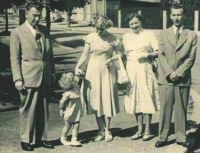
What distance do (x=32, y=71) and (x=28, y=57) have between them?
0.19m

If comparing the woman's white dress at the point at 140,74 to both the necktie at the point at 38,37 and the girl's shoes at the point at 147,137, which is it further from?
the necktie at the point at 38,37

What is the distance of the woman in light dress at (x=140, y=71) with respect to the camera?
19.1 ft

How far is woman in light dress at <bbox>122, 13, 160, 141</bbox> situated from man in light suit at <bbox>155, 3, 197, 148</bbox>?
0.36 metres

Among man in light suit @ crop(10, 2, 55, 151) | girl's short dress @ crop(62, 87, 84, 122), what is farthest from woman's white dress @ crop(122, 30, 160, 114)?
man in light suit @ crop(10, 2, 55, 151)

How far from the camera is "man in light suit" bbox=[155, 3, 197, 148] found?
17.6 feet

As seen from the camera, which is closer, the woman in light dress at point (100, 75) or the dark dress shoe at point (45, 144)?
the dark dress shoe at point (45, 144)

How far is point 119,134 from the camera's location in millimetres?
6277

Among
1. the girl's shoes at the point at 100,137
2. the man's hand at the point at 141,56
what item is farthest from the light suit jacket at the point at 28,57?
the man's hand at the point at 141,56

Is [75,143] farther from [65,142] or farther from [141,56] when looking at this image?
[141,56]

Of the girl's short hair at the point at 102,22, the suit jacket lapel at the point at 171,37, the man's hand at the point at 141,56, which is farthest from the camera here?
the man's hand at the point at 141,56

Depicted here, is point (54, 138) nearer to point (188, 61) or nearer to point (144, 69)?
point (144, 69)

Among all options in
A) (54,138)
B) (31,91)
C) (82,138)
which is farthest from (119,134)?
(31,91)

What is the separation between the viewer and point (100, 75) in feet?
19.2

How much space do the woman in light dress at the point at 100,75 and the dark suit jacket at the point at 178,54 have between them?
0.73 metres
